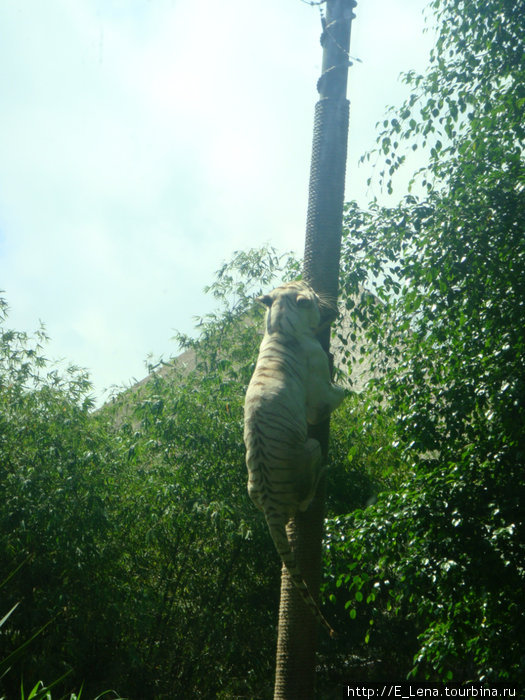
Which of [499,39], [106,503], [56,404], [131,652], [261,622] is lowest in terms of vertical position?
[131,652]

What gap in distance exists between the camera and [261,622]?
696 cm

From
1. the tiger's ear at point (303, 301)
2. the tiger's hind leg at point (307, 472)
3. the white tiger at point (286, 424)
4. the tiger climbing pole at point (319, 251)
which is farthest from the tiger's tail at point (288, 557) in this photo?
the tiger's ear at point (303, 301)

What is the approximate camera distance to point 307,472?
291cm

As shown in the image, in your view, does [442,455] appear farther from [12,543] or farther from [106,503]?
[12,543]

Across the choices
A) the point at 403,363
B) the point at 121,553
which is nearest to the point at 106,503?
the point at 121,553

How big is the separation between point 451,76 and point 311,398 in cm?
349

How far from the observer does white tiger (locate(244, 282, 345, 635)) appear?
111 inches

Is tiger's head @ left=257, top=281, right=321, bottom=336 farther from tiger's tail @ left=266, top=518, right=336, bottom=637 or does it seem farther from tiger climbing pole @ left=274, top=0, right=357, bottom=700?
tiger's tail @ left=266, top=518, right=336, bottom=637

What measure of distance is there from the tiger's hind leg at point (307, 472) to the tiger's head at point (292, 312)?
0.51 m

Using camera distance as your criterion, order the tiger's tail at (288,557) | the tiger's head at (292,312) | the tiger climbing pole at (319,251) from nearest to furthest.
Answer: the tiger's tail at (288,557) → the tiger's head at (292,312) → the tiger climbing pole at (319,251)

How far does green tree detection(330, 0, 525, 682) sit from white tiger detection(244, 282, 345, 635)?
1.70m

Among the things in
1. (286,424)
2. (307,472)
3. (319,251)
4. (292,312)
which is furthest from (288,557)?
(319,251)

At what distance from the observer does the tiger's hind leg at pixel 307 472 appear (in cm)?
289

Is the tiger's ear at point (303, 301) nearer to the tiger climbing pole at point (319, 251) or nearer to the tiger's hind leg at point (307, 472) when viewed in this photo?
the tiger climbing pole at point (319, 251)
